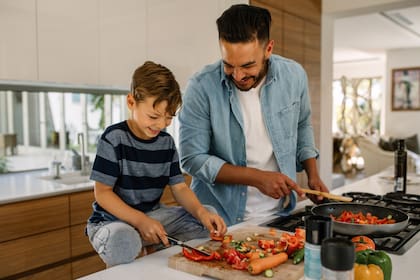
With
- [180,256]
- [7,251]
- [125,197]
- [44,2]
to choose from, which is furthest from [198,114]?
[44,2]

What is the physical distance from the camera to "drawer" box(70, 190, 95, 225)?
8.05ft

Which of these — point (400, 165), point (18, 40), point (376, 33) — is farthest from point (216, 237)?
point (376, 33)

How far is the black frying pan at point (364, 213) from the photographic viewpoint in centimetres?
118

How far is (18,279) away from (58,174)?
903 millimetres

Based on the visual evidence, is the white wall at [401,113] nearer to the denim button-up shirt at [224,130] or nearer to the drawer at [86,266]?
the drawer at [86,266]

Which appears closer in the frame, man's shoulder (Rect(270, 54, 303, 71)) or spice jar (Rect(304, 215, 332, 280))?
spice jar (Rect(304, 215, 332, 280))

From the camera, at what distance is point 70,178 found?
3.04m

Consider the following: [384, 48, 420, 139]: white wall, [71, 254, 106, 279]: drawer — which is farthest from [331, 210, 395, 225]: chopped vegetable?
[384, 48, 420, 139]: white wall

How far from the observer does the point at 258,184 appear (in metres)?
1.45

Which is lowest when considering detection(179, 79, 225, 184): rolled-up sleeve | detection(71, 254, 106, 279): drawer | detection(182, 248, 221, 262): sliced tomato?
detection(71, 254, 106, 279): drawer

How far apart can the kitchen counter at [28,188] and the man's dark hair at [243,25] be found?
4.80 feet

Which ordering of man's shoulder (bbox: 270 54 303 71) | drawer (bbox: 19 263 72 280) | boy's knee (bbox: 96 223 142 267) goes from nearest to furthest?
Result: boy's knee (bbox: 96 223 142 267)
man's shoulder (bbox: 270 54 303 71)
drawer (bbox: 19 263 72 280)

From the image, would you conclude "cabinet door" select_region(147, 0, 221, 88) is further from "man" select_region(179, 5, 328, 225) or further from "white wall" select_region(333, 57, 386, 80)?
"white wall" select_region(333, 57, 386, 80)

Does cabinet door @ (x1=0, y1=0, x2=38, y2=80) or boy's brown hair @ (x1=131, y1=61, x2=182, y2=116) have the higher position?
cabinet door @ (x1=0, y1=0, x2=38, y2=80)
